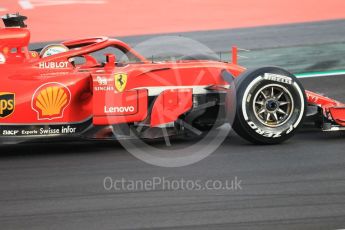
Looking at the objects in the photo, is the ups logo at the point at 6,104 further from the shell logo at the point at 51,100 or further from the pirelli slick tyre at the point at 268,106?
the pirelli slick tyre at the point at 268,106

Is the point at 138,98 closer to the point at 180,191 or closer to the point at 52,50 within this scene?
the point at 52,50

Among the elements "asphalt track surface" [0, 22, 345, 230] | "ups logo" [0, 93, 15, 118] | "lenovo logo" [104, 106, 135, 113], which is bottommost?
"asphalt track surface" [0, 22, 345, 230]

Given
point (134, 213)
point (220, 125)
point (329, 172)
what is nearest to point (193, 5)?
point (220, 125)

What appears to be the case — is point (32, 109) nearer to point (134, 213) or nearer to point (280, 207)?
point (134, 213)

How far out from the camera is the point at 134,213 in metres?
6.07

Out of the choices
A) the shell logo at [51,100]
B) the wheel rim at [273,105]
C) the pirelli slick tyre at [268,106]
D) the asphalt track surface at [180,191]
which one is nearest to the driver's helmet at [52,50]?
the shell logo at [51,100]

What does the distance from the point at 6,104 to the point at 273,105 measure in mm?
2671

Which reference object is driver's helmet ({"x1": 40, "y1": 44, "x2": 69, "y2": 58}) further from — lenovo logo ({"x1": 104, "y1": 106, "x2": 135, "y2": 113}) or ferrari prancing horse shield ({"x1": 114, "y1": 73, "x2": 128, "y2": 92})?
lenovo logo ({"x1": 104, "y1": 106, "x2": 135, "y2": 113})

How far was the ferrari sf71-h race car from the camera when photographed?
315 inches

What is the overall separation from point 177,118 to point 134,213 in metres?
2.46

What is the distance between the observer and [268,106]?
27.2 ft

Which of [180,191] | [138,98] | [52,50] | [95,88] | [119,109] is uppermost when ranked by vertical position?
[52,50]

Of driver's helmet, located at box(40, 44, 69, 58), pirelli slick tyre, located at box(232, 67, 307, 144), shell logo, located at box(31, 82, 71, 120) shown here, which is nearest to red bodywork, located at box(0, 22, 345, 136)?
shell logo, located at box(31, 82, 71, 120)

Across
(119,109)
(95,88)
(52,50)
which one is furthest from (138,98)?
(52,50)
